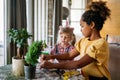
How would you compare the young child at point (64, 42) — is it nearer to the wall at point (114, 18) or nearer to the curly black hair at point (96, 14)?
the curly black hair at point (96, 14)

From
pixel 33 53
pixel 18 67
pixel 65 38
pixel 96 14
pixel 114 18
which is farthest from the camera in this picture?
pixel 114 18

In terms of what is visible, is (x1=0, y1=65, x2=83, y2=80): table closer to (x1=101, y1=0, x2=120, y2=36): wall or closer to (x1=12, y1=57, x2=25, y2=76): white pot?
(x1=12, y1=57, x2=25, y2=76): white pot

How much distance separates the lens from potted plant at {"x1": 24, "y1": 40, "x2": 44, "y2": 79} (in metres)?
1.58

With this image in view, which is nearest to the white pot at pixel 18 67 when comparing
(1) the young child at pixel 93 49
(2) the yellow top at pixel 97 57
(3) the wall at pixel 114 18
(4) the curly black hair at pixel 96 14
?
(1) the young child at pixel 93 49

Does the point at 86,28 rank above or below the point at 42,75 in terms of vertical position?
above

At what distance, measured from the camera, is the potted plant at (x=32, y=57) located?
1.58 m

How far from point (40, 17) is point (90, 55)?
2.40m

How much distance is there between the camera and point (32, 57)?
1586mm

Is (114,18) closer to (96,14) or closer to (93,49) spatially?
(96,14)

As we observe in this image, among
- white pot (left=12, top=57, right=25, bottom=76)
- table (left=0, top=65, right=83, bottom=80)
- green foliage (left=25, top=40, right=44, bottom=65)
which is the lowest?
table (left=0, top=65, right=83, bottom=80)

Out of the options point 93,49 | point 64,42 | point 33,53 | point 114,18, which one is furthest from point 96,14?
point 114,18

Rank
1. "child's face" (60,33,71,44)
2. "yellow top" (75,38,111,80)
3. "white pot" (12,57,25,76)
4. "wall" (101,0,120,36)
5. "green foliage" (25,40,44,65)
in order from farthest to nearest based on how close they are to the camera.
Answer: "wall" (101,0,120,36)
"child's face" (60,33,71,44)
"yellow top" (75,38,111,80)
"white pot" (12,57,25,76)
"green foliage" (25,40,44,65)

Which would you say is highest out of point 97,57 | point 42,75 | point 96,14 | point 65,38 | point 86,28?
point 96,14

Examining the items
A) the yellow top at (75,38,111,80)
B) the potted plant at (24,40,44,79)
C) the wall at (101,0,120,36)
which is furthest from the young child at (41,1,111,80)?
the wall at (101,0,120,36)
